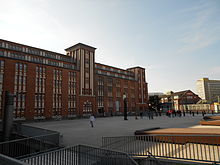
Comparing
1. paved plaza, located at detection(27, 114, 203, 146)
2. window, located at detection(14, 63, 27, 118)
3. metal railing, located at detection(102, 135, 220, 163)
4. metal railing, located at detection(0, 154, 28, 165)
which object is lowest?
paved plaza, located at detection(27, 114, 203, 146)

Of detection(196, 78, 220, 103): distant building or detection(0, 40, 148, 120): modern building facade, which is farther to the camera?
detection(196, 78, 220, 103): distant building

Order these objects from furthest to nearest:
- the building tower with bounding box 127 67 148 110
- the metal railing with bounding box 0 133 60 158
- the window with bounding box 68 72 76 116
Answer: the building tower with bounding box 127 67 148 110 → the window with bounding box 68 72 76 116 → the metal railing with bounding box 0 133 60 158

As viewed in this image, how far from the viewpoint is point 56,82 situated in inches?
1690

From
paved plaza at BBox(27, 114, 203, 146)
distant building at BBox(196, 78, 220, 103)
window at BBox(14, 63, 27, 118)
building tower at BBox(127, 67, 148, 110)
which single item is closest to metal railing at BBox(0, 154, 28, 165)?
paved plaza at BBox(27, 114, 203, 146)

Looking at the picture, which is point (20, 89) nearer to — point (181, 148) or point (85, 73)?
point (85, 73)

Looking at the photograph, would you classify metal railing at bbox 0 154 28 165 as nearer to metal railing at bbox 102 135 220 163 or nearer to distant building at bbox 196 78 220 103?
metal railing at bbox 102 135 220 163

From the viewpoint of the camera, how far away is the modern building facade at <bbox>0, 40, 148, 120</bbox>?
35.2 meters

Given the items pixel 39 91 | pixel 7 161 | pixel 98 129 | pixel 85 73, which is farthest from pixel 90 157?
pixel 85 73

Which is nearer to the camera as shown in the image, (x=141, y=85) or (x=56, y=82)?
(x=56, y=82)

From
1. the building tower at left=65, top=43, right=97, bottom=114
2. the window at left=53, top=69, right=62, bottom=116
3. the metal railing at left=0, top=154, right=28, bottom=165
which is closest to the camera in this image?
the metal railing at left=0, top=154, right=28, bottom=165

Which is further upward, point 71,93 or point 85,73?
point 85,73

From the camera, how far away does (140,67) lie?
76.7 m

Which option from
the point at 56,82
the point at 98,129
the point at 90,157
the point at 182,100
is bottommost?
the point at 98,129

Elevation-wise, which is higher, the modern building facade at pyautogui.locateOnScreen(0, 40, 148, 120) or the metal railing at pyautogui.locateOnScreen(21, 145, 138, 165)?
the modern building facade at pyautogui.locateOnScreen(0, 40, 148, 120)
